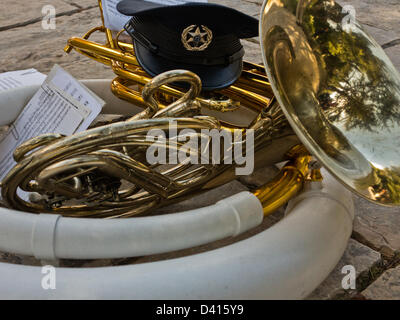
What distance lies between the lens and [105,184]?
84cm

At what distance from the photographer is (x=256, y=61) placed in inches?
69.6

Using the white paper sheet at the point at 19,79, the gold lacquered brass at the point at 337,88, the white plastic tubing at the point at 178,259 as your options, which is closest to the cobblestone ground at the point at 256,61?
the white plastic tubing at the point at 178,259

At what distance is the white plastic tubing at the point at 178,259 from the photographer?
682 millimetres

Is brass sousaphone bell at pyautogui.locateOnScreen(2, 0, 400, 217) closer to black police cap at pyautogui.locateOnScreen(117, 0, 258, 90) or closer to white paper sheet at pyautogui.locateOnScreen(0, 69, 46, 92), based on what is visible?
black police cap at pyautogui.locateOnScreen(117, 0, 258, 90)

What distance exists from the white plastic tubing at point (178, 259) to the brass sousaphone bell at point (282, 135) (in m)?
0.09

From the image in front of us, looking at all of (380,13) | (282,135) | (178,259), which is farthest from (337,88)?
(380,13)

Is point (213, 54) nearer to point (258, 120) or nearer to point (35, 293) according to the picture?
point (258, 120)

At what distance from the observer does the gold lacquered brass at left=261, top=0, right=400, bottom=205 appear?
75cm

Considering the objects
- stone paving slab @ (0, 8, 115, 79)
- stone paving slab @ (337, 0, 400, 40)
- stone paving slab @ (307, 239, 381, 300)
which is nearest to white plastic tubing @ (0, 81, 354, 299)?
stone paving slab @ (307, 239, 381, 300)

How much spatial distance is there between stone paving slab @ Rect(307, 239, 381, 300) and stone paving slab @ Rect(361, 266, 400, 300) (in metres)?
0.02

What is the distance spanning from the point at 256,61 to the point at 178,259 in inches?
46.5

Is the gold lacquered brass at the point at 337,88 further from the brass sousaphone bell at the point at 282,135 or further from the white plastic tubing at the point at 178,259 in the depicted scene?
the white plastic tubing at the point at 178,259

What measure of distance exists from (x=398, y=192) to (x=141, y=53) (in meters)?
0.57

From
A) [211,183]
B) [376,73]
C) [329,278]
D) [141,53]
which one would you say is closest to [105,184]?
[211,183]
